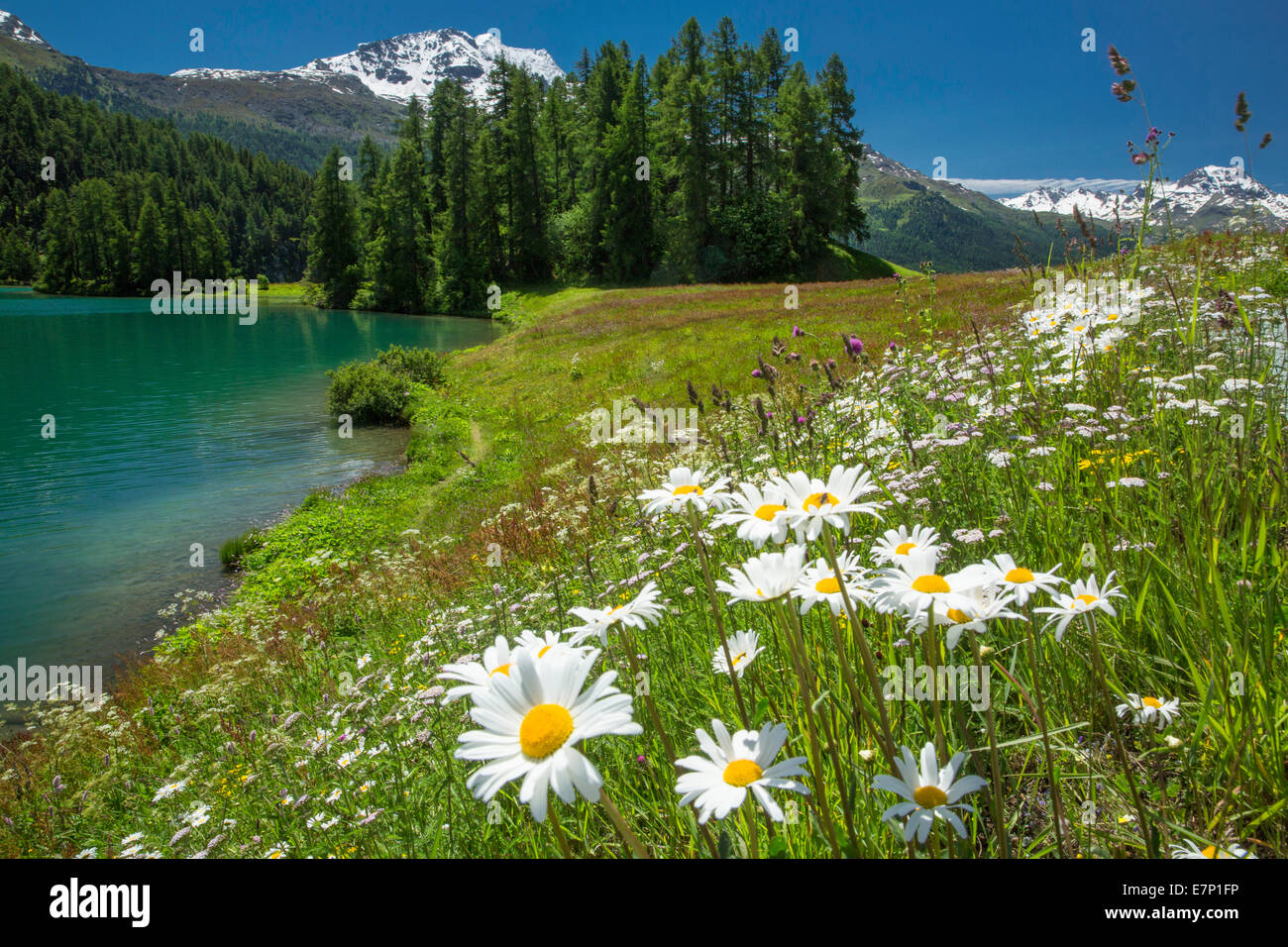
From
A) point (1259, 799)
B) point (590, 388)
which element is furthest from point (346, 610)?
point (590, 388)

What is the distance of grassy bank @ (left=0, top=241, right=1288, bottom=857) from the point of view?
1.51 meters

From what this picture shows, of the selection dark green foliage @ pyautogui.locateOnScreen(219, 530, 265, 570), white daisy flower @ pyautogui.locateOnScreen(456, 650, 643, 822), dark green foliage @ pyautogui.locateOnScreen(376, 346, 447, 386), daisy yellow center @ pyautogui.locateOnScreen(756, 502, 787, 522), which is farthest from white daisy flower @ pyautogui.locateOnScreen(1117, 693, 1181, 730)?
dark green foliage @ pyautogui.locateOnScreen(376, 346, 447, 386)

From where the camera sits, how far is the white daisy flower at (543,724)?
825 mm

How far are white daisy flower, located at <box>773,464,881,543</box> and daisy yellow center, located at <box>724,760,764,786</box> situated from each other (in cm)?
40

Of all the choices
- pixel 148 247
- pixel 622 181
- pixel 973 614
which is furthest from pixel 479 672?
pixel 148 247

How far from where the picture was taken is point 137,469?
1534 cm

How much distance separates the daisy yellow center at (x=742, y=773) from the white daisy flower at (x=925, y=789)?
0.18 metres

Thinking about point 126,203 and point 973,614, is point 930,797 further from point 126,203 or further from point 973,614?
point 126,203

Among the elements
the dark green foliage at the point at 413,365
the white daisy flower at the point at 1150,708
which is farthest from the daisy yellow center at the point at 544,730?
the dark green foliage at the point at 413,365

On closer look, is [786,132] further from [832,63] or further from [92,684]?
[92,684]

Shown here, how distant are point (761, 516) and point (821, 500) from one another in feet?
0.42

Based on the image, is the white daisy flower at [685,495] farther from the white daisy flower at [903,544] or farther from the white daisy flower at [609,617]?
the white daisy flower at [903,544]

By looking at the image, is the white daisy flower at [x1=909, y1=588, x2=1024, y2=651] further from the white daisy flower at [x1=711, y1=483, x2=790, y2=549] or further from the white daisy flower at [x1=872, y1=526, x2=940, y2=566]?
the white daisy flower at [x1=711, y1=483, x2=790, y2=549]
